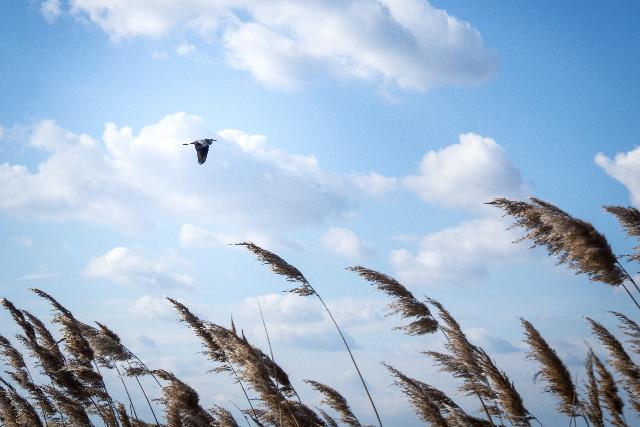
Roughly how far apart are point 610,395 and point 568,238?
6.64ft

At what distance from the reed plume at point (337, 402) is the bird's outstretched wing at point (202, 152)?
8951mm

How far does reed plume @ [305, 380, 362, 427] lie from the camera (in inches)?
215

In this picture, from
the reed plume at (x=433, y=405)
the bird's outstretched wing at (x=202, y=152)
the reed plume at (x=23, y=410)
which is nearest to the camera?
the reed plume at (x=433, y=405)

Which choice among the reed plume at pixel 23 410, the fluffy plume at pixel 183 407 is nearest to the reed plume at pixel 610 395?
the fluffy plume at pixel 183 407

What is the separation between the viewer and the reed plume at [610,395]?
5418mm

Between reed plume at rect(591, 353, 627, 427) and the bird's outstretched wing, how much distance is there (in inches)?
416

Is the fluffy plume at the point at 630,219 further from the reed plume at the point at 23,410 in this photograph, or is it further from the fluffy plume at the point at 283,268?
the reed plume at the point at 23,410

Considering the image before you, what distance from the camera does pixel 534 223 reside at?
538 centimetres

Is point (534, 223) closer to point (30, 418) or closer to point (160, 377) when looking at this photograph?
point (160, 377)

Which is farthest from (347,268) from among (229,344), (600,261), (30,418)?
(30,418)

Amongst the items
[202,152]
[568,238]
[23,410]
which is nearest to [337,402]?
[568,238]

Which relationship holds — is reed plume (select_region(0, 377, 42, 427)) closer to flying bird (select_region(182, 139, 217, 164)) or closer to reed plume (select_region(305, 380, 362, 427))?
reed plume (select_region(305, 380, 362, 427))

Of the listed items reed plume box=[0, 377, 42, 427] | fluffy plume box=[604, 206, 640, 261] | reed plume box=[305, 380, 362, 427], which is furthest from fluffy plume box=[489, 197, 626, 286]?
reed plume box=[0, 377, 42, 427]

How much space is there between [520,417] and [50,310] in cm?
584
